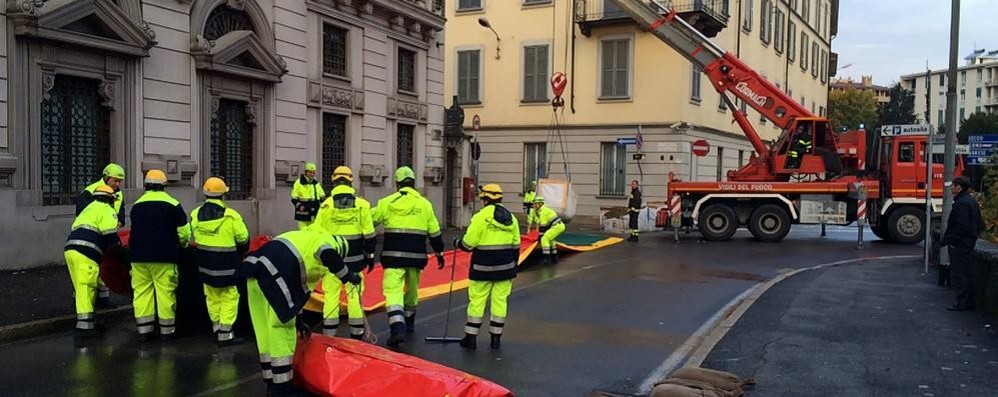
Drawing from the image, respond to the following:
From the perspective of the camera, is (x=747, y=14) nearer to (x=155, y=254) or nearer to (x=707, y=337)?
(x=707, y=337)

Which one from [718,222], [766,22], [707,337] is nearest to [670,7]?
[718,222]

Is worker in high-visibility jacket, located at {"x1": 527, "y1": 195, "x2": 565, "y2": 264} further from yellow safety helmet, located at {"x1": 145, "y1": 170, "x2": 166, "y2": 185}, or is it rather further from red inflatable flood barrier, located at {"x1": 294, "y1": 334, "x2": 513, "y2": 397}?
red inflatable flood barrier, located at {"x1": 294, "y1": 334, "x2": 513, "y2": 397}

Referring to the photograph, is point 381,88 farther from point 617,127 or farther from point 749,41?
point 749,41

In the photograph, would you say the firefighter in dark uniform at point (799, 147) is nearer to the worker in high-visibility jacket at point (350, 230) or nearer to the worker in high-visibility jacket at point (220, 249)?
the worker in high-visibility jacket at point (350, 230)

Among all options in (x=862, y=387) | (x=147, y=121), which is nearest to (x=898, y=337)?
(x=862, y=387)

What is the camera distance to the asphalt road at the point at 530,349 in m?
6.45

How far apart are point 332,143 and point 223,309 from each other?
11.2m

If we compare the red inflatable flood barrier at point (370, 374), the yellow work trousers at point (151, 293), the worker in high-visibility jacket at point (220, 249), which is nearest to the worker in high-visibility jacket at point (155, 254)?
the yellow work trousers at point (151, 293)

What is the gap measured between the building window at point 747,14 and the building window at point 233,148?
21923 millimetres

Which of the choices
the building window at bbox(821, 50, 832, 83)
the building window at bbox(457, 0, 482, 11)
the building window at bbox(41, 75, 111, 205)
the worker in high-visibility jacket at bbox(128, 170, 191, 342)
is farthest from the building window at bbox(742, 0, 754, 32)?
the worker in high-visibility jacket at bbox(128, 170, 191, 342)

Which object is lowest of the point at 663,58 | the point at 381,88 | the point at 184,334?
the point at 184,334

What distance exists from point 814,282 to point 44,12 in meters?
11.8

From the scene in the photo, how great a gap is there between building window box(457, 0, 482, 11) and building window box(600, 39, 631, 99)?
5255mm

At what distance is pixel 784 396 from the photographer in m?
6.01
